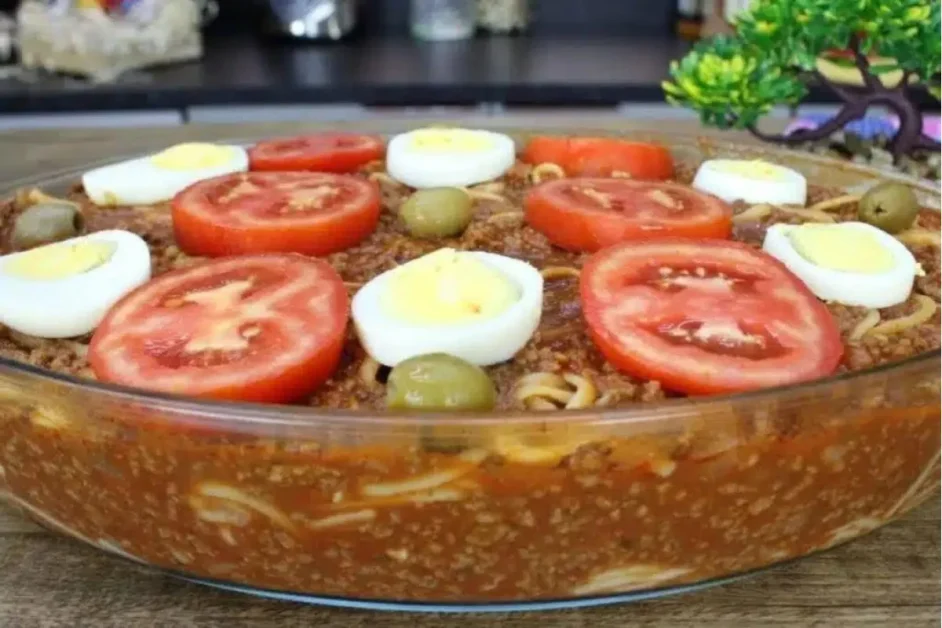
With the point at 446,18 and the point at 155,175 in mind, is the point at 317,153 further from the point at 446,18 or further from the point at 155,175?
the point at 446,18

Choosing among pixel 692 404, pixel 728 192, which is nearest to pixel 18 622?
pixel 692 404

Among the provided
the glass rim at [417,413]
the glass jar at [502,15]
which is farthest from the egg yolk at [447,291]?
the glass jar at [502,15]

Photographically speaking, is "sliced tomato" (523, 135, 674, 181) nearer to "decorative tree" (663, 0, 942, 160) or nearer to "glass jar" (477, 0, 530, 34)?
"decorative tree" (663, 0, 942, 160)

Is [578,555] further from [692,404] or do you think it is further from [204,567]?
[204,567]

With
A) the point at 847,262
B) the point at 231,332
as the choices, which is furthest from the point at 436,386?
the point at 847,262

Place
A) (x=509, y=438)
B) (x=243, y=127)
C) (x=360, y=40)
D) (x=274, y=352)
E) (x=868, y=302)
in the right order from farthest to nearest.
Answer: (x=360, y=40)
(x=243, y=127)
(x=868, y=302)
(x=274, y=352)
(x=509, y=438)

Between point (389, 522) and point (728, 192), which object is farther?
point (728, 192)
